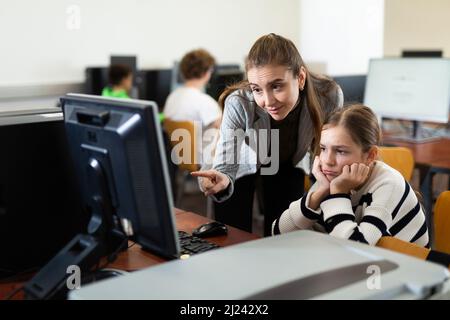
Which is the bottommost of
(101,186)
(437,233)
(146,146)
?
(437,233)

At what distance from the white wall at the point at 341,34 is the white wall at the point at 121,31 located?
72 cm

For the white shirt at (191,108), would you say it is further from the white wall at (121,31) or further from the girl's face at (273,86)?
the girl's face at (273,86)

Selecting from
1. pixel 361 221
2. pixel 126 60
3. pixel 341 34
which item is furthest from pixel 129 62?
pixel 361 221

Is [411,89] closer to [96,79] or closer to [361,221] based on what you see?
[361,221]

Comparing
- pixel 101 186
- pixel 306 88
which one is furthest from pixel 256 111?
pixel 101 186

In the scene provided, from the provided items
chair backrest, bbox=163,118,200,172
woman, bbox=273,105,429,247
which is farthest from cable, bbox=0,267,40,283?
chair backrest, bbox=163,118,200,172

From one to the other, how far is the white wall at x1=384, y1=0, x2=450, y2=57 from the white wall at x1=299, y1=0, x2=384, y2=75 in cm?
239

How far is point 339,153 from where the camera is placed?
1.50 m

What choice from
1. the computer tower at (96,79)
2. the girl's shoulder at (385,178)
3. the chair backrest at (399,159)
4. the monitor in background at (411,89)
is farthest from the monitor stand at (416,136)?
the computer tower at (96,79)

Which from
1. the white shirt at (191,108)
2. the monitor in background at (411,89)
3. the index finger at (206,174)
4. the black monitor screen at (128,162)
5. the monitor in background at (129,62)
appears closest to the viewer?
the black monitor screen at (128,162)

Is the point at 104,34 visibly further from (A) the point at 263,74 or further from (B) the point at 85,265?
(B) the point at 85,265

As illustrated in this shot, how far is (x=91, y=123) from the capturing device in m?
1.06

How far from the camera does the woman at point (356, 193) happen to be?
1.37 m
